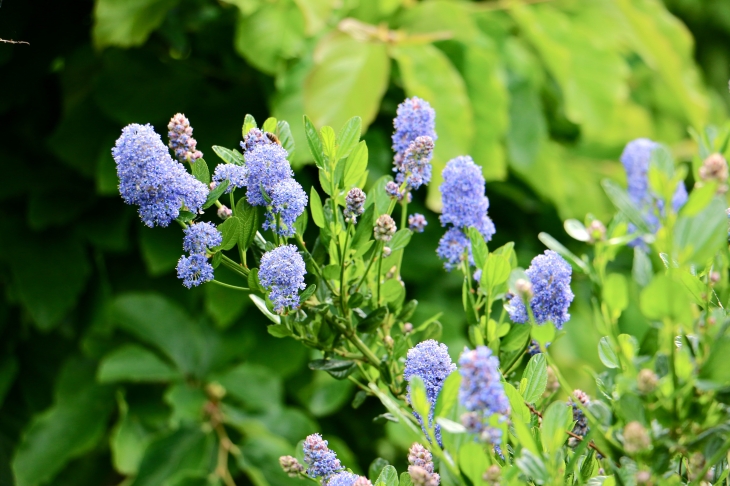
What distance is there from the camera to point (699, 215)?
425mm

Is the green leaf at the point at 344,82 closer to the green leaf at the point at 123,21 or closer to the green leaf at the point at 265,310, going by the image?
the green leaf at the point at 123,21

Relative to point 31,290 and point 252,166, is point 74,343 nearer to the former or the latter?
point 31,290

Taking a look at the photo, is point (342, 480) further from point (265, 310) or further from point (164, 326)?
point (164, 326)

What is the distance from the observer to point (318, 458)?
555 mm

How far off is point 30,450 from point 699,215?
1316mm

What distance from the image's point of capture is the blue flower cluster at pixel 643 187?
48cm

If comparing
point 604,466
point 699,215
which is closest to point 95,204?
point 604,466

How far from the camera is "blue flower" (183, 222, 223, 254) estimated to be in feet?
1.78

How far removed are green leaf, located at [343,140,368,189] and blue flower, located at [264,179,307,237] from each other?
0.06 m

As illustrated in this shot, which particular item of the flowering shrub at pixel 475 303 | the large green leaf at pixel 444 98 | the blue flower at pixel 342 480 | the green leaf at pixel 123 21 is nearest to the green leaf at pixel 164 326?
the green leaf at pixel 123 21

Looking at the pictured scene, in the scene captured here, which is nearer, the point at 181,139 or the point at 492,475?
the point at 492,475

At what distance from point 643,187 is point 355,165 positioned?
24 centimetres

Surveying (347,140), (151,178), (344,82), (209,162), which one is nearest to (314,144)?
(347,140)

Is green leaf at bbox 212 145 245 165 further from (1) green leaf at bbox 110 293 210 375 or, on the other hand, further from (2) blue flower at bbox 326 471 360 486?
(1) green leaf at bbox 110 293 210 375
